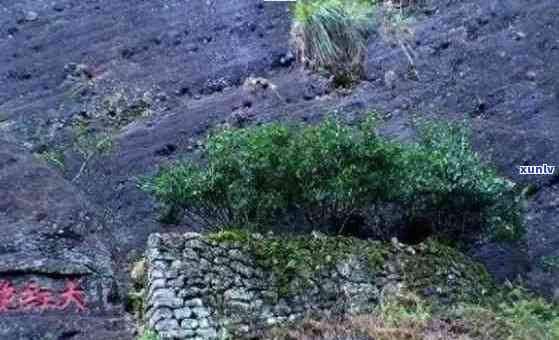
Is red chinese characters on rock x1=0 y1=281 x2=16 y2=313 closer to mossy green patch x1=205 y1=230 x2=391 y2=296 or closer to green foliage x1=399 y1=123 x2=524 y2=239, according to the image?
mossy green patch x1=205 y1=230 x2=391 y2=296

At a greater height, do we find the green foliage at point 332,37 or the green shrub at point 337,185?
the green foliage at point 332,37

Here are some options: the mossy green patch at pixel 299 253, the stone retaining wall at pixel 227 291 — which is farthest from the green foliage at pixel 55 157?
the stone retaining wall at pixel 227 291

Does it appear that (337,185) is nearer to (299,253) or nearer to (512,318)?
(299,253)

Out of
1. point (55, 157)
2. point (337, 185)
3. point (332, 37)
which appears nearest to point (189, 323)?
point (337, 185)

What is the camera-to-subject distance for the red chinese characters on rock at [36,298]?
371 inches

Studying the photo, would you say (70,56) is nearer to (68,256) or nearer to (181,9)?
(181,9)

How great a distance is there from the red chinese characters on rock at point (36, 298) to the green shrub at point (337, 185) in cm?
136

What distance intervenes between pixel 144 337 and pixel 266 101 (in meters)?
6.72

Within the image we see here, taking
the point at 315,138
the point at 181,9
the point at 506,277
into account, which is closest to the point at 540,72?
the point at 506,277

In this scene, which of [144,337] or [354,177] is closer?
[144,337]

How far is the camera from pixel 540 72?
13.8m

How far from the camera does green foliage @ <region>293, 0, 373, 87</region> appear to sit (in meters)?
14.2

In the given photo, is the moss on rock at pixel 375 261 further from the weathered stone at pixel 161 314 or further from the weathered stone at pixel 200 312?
the weathered stone at pixel 161 314

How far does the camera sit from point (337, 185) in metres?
9.60
